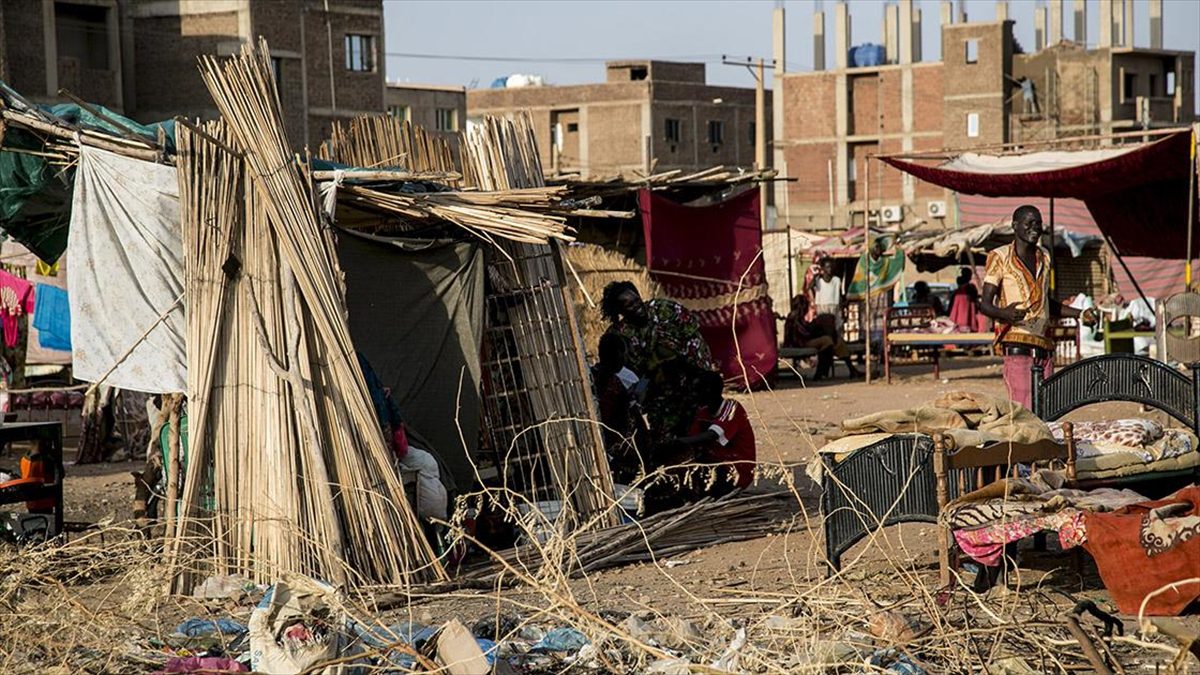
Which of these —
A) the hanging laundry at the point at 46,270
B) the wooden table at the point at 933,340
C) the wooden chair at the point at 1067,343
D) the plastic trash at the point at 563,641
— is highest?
the hanging laundry at the point at 46,270

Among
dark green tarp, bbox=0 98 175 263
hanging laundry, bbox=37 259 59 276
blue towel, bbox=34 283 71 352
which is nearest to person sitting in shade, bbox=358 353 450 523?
dark green tarp, bbox=0 98 175 263

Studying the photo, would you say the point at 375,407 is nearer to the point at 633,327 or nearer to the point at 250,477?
the point at 250,477

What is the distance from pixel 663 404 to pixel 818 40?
5521 centimetres

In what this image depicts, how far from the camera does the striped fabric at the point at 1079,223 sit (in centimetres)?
1892

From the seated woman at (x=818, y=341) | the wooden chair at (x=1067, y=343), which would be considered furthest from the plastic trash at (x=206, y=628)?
the seated woman at (x=818, y=341)

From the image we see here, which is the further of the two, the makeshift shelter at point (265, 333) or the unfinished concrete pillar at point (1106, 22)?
the unfinished concrete pillar at point (1106, 22)

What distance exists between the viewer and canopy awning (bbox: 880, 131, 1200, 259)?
1165 centimetres

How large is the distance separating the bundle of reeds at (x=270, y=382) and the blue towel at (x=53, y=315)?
22.4 ft

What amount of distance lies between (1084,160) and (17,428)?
321 inches

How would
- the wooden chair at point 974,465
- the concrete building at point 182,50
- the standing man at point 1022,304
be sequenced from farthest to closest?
the concrete building at point 182,50 → the standing man at point 1022,304 → the wooden chair at point 974,465

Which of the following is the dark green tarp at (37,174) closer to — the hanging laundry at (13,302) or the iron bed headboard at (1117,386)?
the iron bed headboard at (1117,386)

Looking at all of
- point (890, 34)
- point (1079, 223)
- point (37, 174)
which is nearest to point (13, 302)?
point (37, 174)

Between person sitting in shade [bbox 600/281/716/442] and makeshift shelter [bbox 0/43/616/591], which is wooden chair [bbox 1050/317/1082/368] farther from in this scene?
makeshift shelter [bbox 0/43/616/591]

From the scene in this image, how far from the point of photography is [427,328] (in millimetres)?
7773
